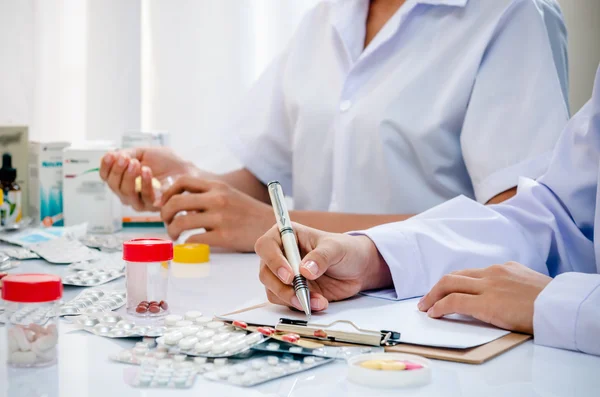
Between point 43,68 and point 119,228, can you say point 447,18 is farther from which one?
point 43,68

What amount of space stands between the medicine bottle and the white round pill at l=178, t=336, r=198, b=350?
97 cm

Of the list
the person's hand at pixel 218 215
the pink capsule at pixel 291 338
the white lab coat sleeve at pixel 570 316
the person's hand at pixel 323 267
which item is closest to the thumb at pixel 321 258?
the person's hand at pixel 323 267

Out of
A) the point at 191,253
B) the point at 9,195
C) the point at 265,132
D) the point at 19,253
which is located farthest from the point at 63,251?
the point at 265,132

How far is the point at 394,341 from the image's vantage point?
2.34ft

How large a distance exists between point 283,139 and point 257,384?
1.10 metres

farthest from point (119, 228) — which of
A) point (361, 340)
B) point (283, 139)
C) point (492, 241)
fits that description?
point (361, 340)

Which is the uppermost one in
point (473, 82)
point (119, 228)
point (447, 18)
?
point (447, 18)

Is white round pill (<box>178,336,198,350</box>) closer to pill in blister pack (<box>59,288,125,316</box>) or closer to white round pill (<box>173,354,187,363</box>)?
white round pill (<box>173,354,187,363</box>)

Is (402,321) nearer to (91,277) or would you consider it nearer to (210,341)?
(210,341)

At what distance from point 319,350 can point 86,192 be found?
1.05 metres

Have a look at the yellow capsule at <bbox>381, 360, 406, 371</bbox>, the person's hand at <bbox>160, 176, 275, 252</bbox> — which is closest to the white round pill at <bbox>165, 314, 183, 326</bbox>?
the yellow capsule at <bbox>381, 360, 406, 371</bbox>

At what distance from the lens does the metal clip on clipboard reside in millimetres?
708

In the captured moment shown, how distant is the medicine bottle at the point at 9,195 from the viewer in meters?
1.52

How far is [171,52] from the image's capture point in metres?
2.25
